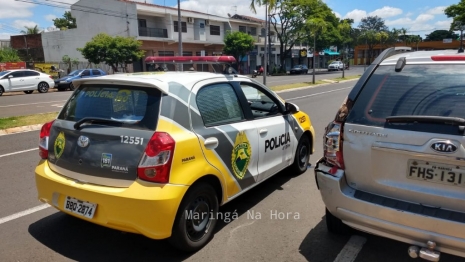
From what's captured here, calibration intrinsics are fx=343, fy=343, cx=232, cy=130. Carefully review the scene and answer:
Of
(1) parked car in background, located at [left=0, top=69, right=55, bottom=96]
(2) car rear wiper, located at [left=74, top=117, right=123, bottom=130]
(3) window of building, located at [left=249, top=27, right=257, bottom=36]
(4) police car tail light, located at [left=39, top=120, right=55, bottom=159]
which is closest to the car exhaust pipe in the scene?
(2) car rear wiper, located at [left=74, top=117, right=123, bottom=130]

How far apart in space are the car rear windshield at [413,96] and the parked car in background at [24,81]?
73.8 ft

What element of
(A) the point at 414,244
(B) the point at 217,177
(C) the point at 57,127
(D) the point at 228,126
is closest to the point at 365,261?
(A) the point at 414,244

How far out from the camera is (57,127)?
3342mm

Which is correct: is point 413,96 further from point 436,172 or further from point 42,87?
point 42,87

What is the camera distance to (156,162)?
110 inches

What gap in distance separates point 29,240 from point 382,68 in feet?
12.0

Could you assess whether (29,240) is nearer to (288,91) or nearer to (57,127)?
(57,127)

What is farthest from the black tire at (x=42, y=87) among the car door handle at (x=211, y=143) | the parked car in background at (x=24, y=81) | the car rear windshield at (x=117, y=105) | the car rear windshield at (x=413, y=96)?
the car rear windshield at (x=413, y=96)

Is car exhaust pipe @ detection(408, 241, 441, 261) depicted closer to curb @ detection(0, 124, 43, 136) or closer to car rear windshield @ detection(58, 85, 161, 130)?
car rear windshield @ detection(58, 85, 161, 130)

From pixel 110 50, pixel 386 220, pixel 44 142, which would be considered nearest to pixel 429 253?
pixel 386 220

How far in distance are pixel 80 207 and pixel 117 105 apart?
3.14 ft

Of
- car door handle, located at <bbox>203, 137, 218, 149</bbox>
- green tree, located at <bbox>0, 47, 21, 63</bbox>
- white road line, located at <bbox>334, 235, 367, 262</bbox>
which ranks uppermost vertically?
green tree, located at <bbox>0, 47, 21, 63</bbox>

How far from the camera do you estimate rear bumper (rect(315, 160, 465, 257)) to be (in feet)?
7.70

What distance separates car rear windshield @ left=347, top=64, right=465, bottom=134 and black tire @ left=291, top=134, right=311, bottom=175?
2256 millimetres
